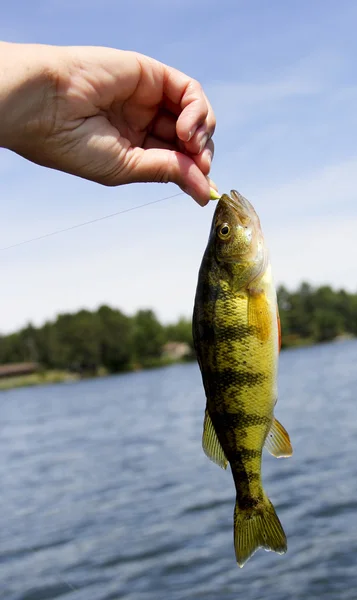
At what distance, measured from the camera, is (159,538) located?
50.3 ft

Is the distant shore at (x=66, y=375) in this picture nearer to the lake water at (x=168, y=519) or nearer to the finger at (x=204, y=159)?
the lake water at (x=168, y=519)

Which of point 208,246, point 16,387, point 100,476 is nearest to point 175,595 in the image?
point 208,246

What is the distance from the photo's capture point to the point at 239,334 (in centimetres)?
332

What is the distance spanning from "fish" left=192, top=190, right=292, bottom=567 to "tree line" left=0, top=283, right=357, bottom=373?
110 meters

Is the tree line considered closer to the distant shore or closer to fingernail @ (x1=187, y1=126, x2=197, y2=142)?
the distant shore

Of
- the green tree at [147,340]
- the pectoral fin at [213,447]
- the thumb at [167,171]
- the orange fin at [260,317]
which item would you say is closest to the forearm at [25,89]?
the thumb at [167,171]

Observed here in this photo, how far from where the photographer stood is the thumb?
11.8ft

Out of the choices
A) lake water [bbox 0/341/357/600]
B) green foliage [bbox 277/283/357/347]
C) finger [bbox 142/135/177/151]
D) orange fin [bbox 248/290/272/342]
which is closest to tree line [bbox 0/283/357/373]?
green foliage [bbox 277/283/357/347]

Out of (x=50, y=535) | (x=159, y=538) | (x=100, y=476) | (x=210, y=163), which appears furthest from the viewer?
(x=100, y=476)

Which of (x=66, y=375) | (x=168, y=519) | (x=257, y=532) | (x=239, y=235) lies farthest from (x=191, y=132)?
(x=66, y=375)

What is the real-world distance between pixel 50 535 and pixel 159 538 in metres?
3.13

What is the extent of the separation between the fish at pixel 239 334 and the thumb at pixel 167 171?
0.45ft

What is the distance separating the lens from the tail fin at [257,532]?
3.61m

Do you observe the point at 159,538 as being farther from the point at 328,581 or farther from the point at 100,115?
the point at 100,115
